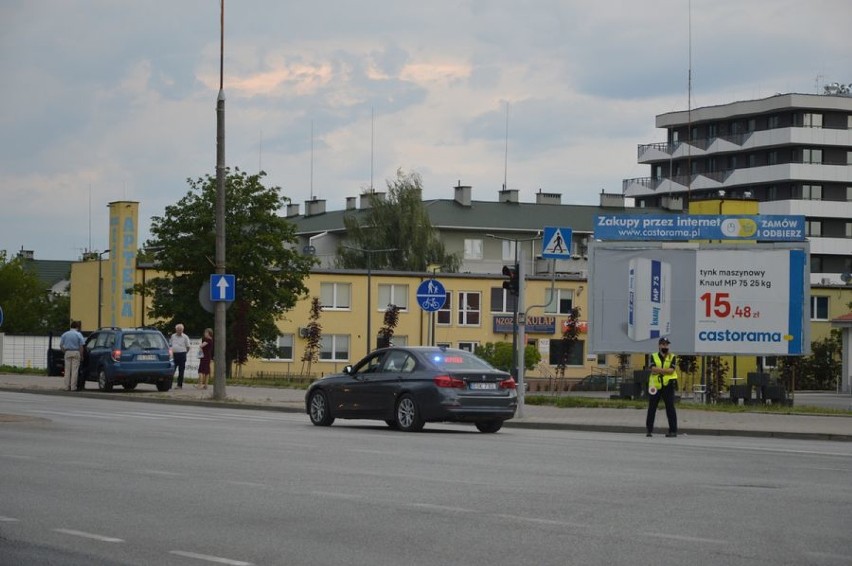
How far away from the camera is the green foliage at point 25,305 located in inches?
5079

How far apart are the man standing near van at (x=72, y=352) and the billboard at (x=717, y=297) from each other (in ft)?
47.9

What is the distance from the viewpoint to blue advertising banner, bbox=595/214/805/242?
1704 inches

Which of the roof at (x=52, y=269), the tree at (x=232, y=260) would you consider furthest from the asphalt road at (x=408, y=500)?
the roof at (x=52, y=269)

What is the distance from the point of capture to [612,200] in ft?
418

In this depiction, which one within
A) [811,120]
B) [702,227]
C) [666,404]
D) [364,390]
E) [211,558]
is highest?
[811,120]

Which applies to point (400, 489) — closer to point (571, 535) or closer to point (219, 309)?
point (571, 535)

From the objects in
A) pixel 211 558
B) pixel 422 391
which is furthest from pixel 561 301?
pixel 211 558

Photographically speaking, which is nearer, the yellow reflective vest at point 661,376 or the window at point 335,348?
the yellow reflective vest at point 661,376

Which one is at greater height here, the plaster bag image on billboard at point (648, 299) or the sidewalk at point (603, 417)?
the plaster bag image on billboard at point (648, 299)

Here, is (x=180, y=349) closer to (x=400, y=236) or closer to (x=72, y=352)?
(x=72, y=352)

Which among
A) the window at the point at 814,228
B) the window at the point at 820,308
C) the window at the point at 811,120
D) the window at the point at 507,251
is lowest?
the window at the point at 820,308

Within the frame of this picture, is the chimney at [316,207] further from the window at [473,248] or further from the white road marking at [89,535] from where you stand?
the white road marking at [89,535]

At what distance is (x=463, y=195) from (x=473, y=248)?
4.57 meters

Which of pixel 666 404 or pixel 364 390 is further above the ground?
pixel 364 390
